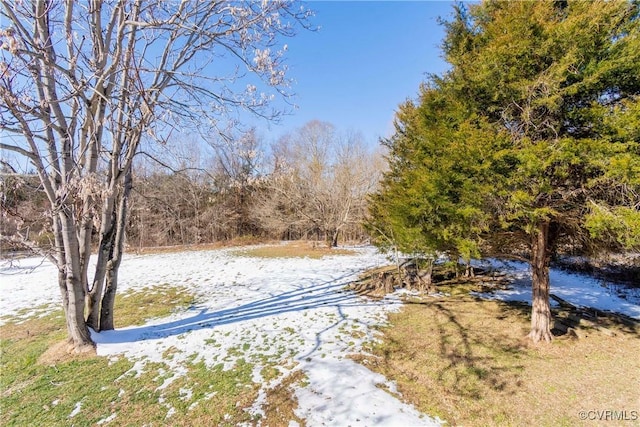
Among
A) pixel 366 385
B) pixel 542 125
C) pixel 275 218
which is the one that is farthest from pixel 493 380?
pixel 275 218

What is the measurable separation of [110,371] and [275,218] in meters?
15.9

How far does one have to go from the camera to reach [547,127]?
158 inches

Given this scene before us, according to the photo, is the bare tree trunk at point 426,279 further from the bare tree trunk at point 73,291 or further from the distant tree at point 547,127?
the bare tree trunk at point 73,291

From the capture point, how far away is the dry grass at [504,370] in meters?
3.31

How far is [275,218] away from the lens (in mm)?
19891

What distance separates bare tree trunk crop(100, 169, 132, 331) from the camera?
5.11m

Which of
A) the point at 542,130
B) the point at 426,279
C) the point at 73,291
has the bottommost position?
the point at 426,279

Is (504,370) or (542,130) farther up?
(542,130)

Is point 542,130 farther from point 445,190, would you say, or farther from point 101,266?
point 101,266

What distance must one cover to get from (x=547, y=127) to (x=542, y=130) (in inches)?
5.6

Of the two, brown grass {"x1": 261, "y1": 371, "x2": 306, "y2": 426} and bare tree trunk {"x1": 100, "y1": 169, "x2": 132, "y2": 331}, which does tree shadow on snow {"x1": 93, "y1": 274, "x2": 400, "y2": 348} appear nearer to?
bare tree trunk {"x1": 100, "y1": 169, "x2": 132, "y2": 331}

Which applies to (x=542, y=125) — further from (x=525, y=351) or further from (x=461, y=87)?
(x=525, y=351)

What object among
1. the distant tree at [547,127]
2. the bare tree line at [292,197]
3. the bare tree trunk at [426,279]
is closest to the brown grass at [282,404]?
the distant tree at [547,127]

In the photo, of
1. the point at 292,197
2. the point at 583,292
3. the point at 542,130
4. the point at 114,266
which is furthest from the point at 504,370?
the point at 292,197
